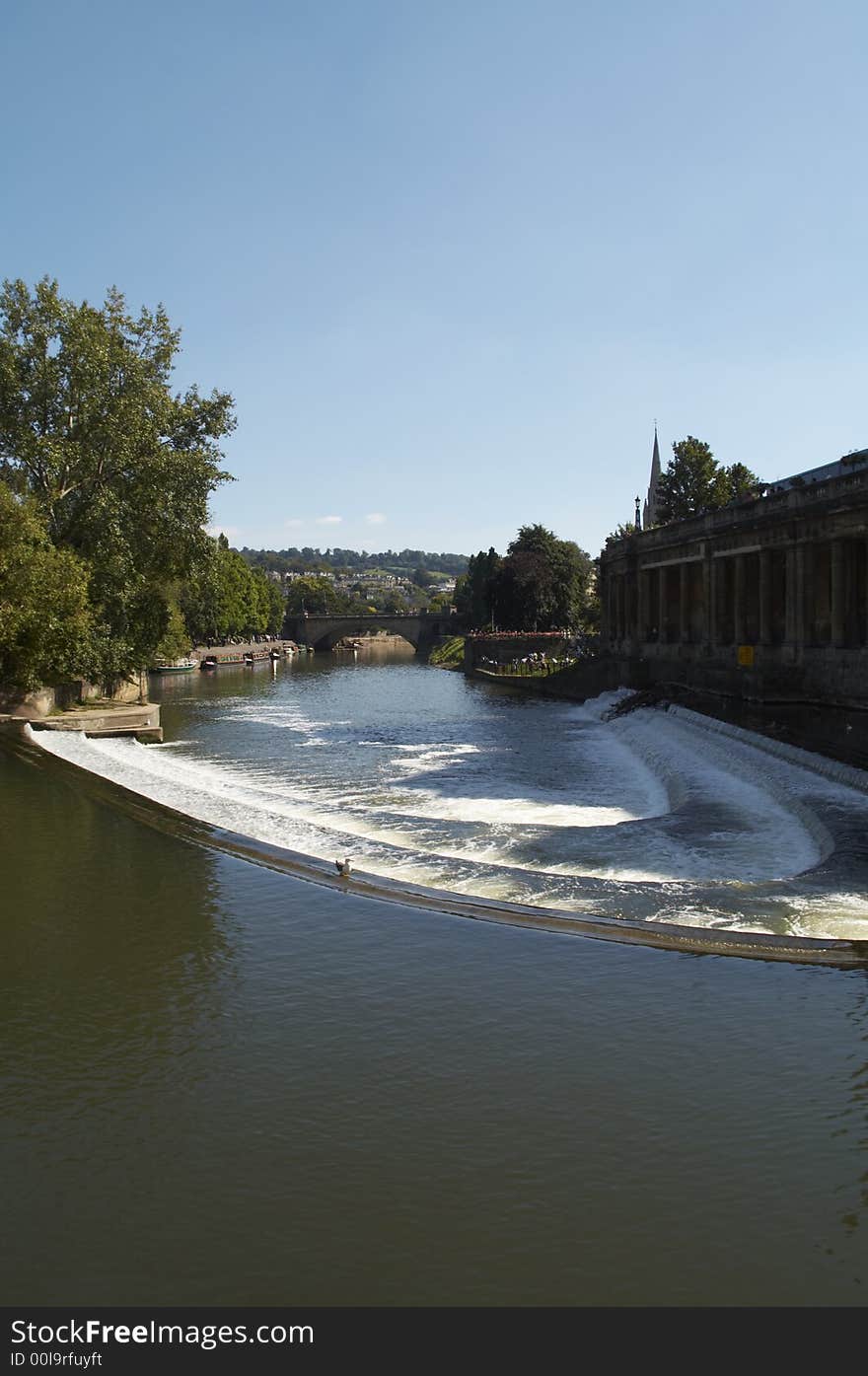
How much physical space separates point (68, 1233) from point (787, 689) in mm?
37558

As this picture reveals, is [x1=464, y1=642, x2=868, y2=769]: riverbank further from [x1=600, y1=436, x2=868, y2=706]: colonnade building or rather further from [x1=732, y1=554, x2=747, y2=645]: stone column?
[x1=732, y1=554, x2=747, y2=645]: stone column

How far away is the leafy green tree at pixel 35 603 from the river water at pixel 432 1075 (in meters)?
21.4

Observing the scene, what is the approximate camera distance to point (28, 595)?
43469mm

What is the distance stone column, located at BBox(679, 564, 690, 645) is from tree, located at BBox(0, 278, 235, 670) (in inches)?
941

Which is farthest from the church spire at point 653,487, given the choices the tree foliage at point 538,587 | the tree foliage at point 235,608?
the tree foliage at point 235,608

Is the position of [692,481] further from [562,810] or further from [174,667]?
[562,810]

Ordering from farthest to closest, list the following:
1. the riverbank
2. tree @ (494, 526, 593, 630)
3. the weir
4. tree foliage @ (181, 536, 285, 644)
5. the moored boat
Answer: tree @ (494, 526, 593, 630) → tree foliage @ (181, 536, 285, 644) → the moored boat → the riverbank → the weir

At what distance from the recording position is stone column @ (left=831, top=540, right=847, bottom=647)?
1508 inches

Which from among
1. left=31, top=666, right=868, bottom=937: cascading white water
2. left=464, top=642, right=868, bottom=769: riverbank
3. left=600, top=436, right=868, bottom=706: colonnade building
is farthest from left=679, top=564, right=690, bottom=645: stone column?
left=31, top=666, right=868, bottom=937: cascading white water

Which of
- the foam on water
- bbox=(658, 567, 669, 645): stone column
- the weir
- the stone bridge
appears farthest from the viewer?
the stone bridge

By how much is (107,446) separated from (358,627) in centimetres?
13349
